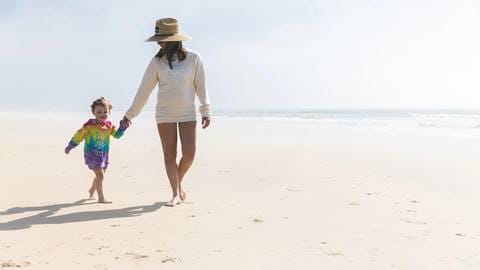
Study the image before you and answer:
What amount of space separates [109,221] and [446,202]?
3.29 meters

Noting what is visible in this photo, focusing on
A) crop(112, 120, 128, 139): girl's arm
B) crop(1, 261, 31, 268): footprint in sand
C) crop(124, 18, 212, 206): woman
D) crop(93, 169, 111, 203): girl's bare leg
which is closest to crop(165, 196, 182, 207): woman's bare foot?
crop(124, 18, 212, 206): woman

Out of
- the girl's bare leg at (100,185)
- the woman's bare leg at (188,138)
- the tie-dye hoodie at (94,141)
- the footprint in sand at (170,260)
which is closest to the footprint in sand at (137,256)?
the footprint in sand at (170,260)

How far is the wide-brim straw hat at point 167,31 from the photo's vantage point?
5125mm

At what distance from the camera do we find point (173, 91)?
17.1 feet

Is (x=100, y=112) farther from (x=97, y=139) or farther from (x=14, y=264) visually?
(x=14, y=264)

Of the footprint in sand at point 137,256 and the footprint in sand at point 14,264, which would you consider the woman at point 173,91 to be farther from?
the footprint in sand at point 14,264

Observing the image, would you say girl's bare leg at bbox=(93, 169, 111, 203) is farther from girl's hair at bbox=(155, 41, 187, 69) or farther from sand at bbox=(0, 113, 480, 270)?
girl's hair at bbox=(155, 41, 187, 69)

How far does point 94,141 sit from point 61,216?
3.44 ft

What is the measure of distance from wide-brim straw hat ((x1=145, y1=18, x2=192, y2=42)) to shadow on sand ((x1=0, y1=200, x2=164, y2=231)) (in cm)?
160

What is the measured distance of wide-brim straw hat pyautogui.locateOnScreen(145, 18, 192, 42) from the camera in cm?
512

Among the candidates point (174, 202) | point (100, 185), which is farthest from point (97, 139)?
point (174, 202)

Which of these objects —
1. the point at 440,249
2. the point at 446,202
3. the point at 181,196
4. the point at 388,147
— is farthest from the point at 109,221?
the point at 388,147

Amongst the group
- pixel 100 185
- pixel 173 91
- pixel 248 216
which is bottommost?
pixel 248 216

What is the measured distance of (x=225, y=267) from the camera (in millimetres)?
3270
